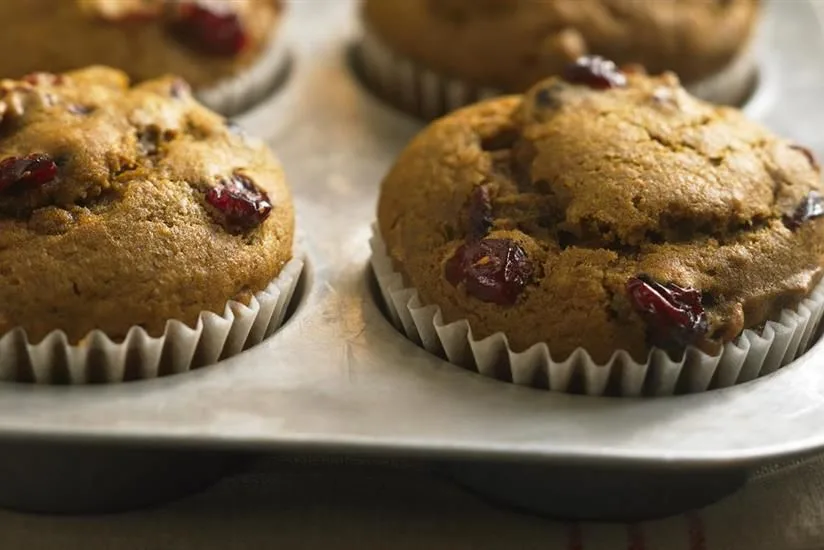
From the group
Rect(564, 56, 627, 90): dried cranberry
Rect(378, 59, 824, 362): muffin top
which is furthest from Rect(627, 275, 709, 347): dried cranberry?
Rect(564, 56, 627, 90): dried cranberry

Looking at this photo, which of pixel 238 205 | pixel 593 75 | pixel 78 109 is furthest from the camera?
pixel 593 75

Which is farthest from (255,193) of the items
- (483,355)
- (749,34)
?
(749,34)

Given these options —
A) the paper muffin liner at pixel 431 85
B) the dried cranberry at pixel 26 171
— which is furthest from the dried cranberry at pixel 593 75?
the dried cranberry at pixel 26 171

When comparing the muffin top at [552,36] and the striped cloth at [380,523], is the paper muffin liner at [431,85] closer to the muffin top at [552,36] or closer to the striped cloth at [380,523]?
the muffin top at [552,36]

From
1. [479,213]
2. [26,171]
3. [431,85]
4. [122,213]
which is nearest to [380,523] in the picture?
[479,213]

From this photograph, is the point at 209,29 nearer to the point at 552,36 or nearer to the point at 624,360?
the point at 552,36
